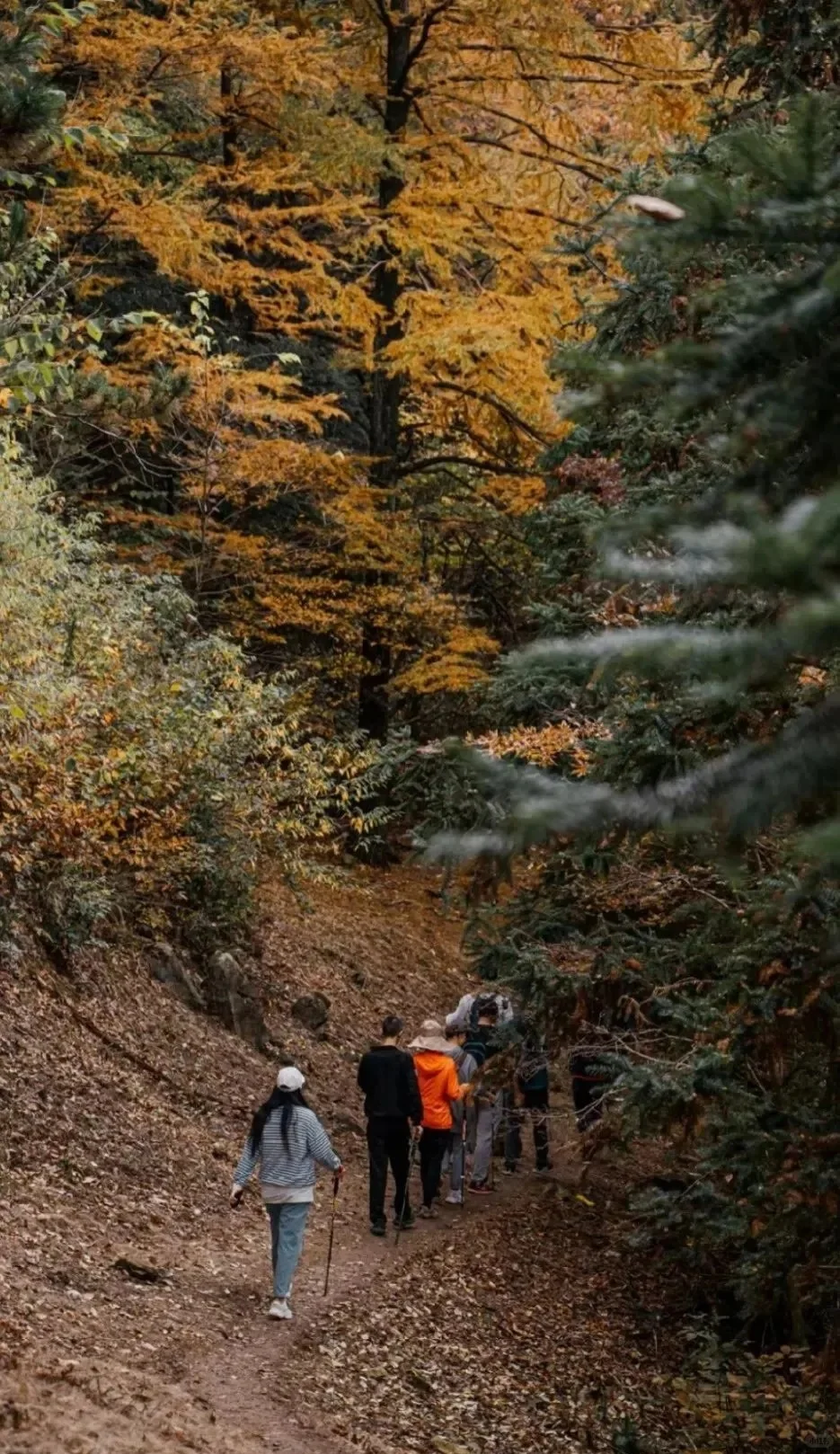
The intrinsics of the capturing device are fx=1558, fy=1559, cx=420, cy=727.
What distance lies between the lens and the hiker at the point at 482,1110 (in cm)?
1281

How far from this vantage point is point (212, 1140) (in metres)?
12.3

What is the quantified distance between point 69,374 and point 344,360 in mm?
12509

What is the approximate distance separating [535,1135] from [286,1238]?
16.0 ft

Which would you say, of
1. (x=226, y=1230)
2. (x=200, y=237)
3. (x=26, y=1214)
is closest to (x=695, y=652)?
(x=26, y=1214)

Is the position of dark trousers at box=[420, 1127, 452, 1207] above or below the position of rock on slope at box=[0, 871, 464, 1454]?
below

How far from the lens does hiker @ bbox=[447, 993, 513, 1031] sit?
41.8 ft

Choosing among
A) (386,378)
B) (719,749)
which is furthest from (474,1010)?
(386,378)

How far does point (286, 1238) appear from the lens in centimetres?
962

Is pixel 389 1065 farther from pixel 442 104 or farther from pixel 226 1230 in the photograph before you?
pixel 442 104

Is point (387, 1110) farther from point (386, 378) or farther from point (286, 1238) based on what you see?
point (386, 378)

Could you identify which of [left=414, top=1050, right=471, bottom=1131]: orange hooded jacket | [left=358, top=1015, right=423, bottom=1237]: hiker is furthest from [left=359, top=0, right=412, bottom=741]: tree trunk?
[left=358, top=1015, right=423, bottom=1237]: hiker

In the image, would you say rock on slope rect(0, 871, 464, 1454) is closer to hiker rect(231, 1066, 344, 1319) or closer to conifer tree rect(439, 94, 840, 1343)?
hiker rect(231, 1066, 344, 1319)

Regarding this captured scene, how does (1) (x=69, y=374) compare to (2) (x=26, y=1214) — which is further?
(2) (x=26, y=1214)

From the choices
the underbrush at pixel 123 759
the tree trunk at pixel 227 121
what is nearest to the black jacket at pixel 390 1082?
the underbrush at pixel 123 759
